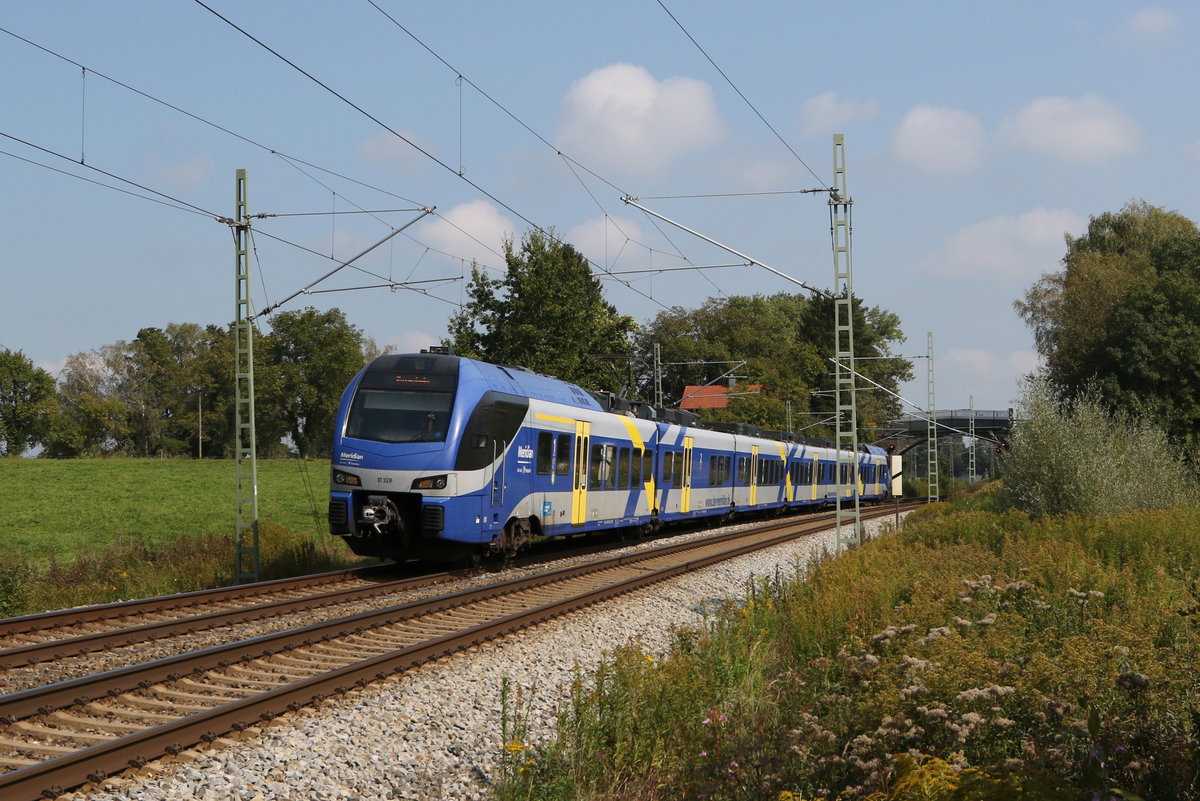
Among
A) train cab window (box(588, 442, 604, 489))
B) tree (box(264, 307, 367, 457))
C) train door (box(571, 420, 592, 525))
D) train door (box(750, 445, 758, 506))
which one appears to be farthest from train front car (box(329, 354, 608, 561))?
tree (box(264, 307, 367, 457))

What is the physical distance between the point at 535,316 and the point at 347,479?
21.4 metres

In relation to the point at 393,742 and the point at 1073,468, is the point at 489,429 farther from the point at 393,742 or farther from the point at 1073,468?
the point at 1073,468

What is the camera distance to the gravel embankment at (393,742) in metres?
6.59

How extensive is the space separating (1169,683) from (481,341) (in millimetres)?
34752

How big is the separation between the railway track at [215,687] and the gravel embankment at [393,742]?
0.16 metres

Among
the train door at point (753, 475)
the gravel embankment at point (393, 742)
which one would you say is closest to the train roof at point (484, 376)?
the gravel embankment at point (393, 742)

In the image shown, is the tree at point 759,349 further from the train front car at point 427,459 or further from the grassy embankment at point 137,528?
the train front car at point 427,459

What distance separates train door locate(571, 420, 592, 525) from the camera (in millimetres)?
21266

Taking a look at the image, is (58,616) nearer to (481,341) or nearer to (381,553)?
(381,553)

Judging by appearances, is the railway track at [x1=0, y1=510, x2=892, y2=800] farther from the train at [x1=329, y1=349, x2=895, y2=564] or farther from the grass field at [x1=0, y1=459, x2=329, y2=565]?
the grass field at [x1=0, y1=459, x2=329, y2=565]

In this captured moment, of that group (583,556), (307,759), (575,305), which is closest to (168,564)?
(583,556)

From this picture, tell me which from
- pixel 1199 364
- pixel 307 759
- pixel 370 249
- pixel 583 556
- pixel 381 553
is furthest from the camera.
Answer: pixel 1199 364

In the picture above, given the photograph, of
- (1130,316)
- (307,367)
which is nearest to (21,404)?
(307,367)

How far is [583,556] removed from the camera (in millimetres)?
22406
